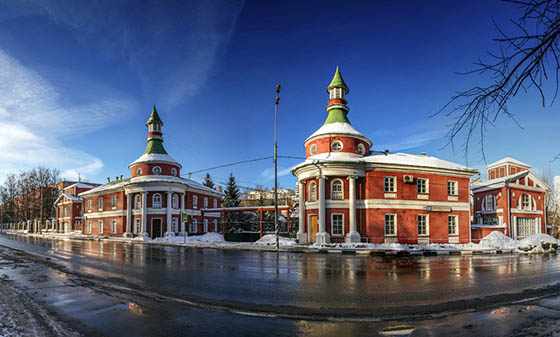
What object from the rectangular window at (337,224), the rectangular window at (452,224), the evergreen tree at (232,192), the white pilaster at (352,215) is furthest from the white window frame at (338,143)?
the evergreen tree at (232,192)

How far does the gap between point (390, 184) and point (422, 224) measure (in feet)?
15.7

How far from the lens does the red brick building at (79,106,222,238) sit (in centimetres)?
4262

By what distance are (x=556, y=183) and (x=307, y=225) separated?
6012 centimetres

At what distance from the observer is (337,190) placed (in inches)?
1171

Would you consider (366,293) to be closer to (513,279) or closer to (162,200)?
(513,279)

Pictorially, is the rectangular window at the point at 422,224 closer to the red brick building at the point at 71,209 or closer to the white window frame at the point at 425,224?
the white window frame at the point at 425,224

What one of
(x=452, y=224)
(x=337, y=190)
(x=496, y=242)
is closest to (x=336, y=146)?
(x=337, y=190)

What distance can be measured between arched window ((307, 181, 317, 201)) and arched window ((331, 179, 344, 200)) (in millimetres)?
1611

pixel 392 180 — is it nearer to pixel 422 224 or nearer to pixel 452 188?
pixel 422 224

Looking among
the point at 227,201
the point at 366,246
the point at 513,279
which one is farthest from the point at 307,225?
the point at 227,201

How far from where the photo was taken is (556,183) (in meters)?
64.8

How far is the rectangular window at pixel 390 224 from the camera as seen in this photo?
29.6 metres

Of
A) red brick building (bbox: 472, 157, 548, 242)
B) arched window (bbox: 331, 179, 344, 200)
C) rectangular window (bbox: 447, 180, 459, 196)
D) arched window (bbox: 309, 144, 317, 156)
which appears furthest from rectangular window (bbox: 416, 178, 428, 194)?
arched window (bbox: 309, 144, 317, 156)

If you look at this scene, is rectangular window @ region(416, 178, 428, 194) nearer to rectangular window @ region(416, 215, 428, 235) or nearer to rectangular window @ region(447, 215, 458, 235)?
rectangular window @ region(416, 215, 428, 235)
